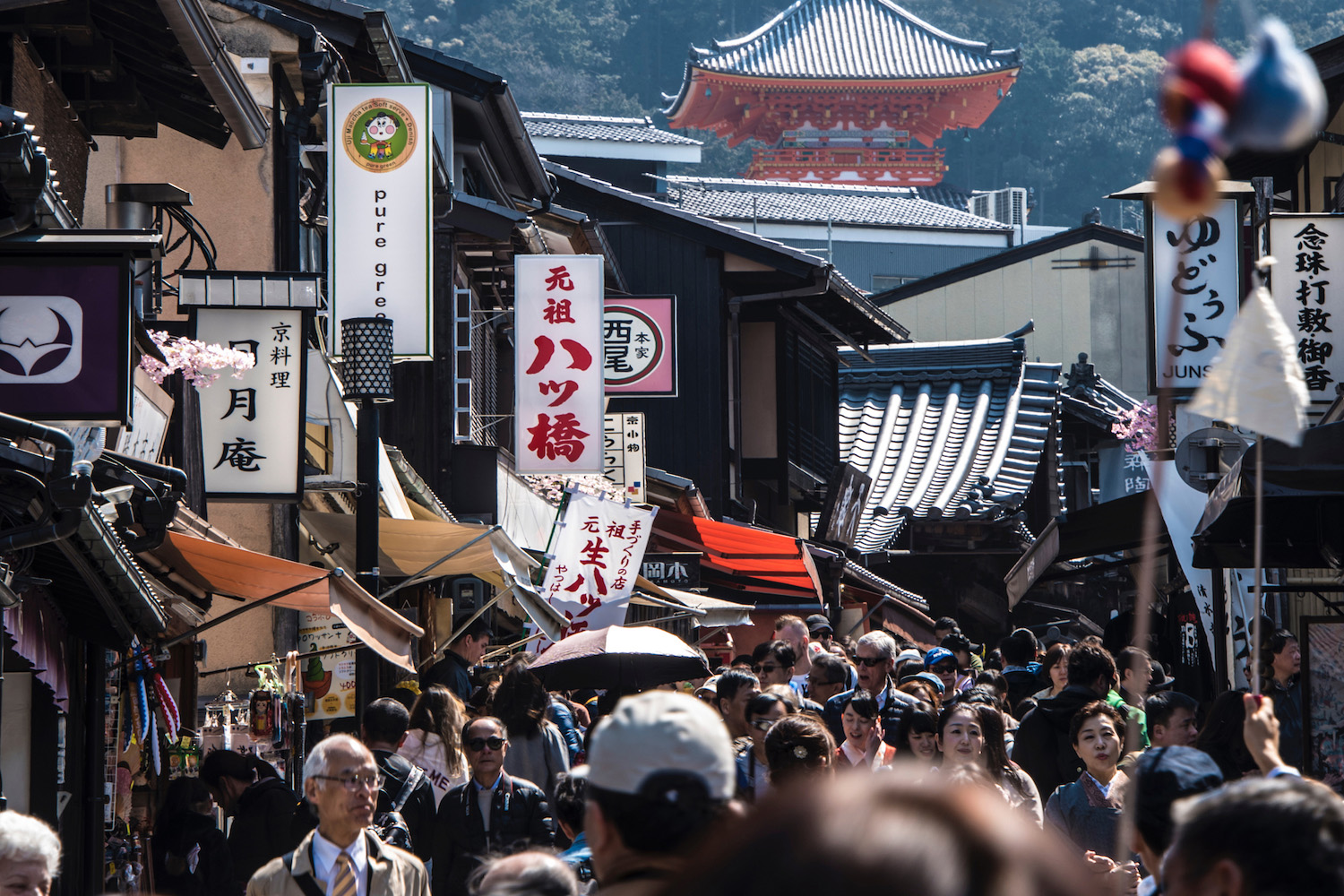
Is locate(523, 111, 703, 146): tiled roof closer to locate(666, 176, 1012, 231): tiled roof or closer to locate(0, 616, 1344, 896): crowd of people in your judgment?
locate(666, 176, 1012, 231): tiled roof

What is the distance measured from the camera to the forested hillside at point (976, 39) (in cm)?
5812

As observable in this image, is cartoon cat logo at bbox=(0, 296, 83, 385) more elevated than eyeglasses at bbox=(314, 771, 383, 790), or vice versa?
cartoon cat logo at bbox=(0, 296, 83, 385)

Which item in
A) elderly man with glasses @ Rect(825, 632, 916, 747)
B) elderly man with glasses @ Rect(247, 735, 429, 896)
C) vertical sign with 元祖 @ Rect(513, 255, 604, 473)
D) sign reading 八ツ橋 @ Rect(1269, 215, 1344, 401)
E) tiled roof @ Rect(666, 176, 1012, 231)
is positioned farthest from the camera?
tiled roof @ Rect(666, 176, 1012, 231)

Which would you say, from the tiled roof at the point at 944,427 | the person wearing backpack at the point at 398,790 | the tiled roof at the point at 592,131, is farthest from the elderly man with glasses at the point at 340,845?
the tiled roof at the point at 592,131

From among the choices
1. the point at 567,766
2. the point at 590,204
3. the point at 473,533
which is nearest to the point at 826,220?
the point at 590,204

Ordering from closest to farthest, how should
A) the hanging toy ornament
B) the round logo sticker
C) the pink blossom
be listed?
the hanging toy ornament, the pink blossom, the round logo sticker

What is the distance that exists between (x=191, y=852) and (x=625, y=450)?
11419 mm

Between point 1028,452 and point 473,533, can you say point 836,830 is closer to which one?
point 473,533

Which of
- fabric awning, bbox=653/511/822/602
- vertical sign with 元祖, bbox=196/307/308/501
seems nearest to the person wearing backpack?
vertical sign with 元祖, bbox=196/307/308/501

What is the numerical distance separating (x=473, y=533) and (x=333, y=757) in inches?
271

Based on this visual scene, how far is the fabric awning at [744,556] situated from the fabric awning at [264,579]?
1106 centimetres

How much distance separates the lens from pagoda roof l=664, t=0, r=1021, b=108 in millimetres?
52375

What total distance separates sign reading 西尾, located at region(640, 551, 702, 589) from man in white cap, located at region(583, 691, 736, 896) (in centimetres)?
1545

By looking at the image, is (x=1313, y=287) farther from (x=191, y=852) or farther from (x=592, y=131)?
(x=592, y=131)
